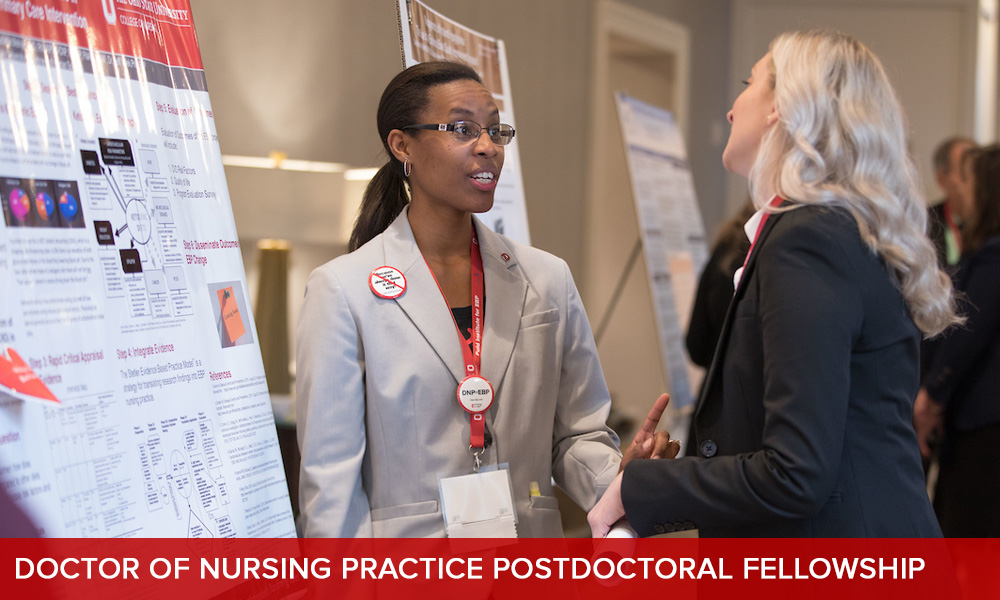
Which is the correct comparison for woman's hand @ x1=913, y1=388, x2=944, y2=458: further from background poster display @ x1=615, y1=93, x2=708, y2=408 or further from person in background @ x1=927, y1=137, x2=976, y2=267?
person in background @ x1=927, y1=137, x2=976, y2=267

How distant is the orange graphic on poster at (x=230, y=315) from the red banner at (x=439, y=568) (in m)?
0.38

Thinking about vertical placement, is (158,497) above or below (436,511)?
above

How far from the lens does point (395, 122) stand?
6.23 ft

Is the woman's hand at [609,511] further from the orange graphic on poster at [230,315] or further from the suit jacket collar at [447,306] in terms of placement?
the orange graphic on poster at [230,315]

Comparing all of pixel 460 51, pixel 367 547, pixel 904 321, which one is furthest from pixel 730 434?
pixel 460 51

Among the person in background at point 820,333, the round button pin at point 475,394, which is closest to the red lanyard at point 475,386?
the round button pin at point 475,394

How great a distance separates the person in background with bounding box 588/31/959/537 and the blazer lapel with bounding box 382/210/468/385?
1.48 ft

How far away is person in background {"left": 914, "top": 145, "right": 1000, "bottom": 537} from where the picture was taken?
3145 millimetres

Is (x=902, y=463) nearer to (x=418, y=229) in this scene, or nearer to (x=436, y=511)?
(x=436, y=511)

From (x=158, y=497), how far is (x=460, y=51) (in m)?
1.59

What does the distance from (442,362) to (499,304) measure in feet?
0.60

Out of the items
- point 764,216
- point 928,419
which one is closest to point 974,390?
point 928,419

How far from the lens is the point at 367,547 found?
A: 5.52 ft

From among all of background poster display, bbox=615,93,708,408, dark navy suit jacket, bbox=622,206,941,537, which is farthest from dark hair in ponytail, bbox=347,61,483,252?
background poster display, bbox=615,93,708,408
